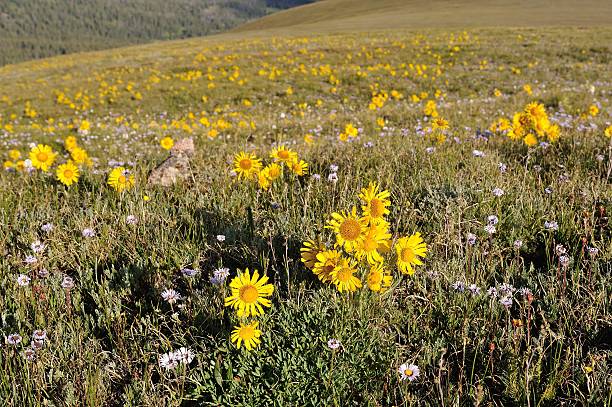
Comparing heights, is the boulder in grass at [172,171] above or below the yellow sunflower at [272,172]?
below

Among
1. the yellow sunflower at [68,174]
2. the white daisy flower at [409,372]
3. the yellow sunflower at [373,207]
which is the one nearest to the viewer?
the white daisy flower at [409,372]

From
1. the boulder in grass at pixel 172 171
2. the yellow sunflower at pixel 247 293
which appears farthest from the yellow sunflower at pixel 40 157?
the yellow sunflower at pixel 247 293

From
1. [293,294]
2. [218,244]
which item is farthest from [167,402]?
[218,244]

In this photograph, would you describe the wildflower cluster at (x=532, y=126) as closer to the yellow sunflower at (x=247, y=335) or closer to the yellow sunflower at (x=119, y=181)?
the yellow sunflower at (x=247, y=335)

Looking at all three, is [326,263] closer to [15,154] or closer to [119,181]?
[119,181]

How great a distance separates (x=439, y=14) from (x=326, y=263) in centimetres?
6979

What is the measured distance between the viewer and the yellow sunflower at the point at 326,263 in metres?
2.20

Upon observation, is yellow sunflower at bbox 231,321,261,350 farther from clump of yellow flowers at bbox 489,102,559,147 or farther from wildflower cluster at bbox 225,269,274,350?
clump of yellow flowers at bbox 489,102,559,147

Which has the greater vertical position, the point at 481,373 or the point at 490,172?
the point at 490,172

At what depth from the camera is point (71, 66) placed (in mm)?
28922

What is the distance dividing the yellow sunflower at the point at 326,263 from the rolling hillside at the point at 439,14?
166ft

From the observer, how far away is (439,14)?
63.0 m

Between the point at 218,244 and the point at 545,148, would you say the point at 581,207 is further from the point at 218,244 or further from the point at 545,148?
the point at 218,244

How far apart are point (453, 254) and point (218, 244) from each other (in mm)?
1726
